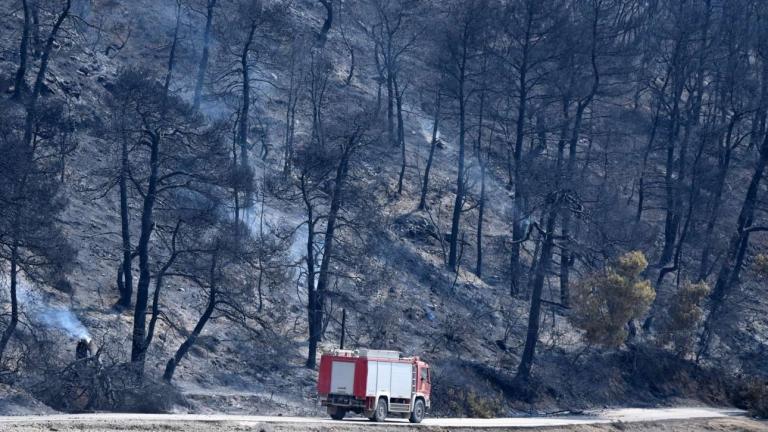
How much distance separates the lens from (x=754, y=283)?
61500 mm

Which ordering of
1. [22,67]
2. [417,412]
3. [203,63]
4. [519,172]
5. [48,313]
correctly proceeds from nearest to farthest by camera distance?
[417,412] → [48,313] → [22,67] → [519,172] → [203,63]

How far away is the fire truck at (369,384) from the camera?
29891 mm

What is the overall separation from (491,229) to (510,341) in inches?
391

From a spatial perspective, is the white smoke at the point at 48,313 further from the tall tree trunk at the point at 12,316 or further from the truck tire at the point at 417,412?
the truck tire at the point at 417,412

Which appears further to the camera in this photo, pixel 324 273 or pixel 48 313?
pixel 324 273

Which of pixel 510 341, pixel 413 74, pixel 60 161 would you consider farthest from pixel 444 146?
pixel 60 161

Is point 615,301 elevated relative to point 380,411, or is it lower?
elevated

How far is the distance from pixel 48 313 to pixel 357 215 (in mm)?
15973

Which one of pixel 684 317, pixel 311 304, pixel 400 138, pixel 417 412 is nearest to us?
pixel 417 412

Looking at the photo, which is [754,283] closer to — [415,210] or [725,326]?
[725,326]

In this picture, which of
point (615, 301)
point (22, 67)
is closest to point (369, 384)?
point (615, 301)

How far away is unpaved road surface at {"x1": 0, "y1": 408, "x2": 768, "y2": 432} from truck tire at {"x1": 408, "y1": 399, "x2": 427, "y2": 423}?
1.29 feet

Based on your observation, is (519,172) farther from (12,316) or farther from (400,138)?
(12,316)

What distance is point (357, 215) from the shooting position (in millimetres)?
46906
